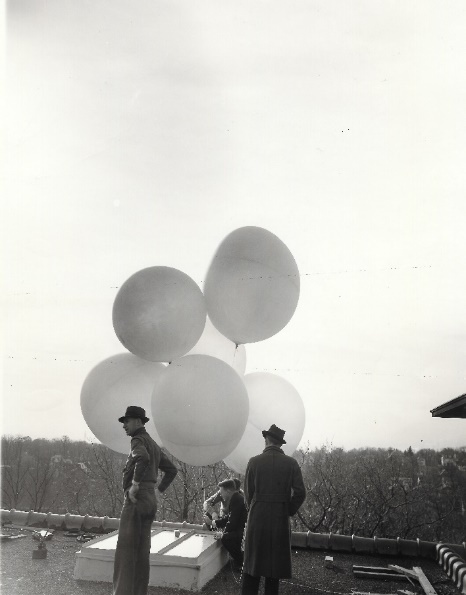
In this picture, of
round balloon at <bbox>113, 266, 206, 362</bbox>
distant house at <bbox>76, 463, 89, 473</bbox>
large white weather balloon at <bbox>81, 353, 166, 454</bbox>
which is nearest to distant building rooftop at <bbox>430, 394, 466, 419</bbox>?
round balloon at <bbox>113, 266, 206, 362</bbox>

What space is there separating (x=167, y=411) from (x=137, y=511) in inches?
30.3

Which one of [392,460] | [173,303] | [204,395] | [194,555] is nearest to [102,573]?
[194,555]

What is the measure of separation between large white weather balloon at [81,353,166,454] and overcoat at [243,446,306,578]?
3.36 ft

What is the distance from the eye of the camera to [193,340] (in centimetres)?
422

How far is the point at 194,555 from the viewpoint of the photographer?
4887 mm

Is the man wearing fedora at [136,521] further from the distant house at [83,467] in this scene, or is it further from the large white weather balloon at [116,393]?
the distant house at [83,467]

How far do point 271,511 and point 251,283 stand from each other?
178 centimetres

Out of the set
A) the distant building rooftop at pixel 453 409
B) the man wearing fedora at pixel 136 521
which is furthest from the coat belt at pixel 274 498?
the distant building rooftop at pixel 453 409

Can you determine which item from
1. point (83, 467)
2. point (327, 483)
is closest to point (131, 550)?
point (327, 483)

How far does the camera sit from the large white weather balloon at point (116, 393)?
4.49 metres

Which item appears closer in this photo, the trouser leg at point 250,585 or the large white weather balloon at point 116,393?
the trouser leg at point 250,585

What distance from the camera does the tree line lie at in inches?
528

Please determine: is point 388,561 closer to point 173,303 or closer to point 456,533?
point 173,303

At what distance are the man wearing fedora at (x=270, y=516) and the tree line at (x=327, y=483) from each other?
7230 millimetres
